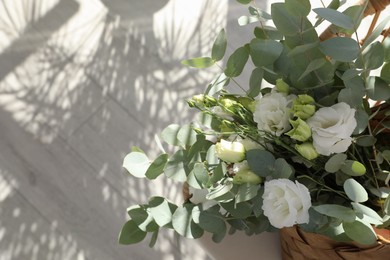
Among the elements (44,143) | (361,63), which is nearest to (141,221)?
(361,63)

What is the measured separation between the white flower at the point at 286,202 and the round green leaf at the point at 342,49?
15cm

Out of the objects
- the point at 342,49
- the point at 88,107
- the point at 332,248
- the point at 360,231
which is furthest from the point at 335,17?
the point at 88,107

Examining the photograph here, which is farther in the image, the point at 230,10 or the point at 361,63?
the point at 230,10

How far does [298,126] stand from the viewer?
709mm

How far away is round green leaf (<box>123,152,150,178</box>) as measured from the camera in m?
0.85

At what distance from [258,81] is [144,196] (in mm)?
733

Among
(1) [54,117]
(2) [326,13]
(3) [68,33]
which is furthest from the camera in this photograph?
(3) [68,33]

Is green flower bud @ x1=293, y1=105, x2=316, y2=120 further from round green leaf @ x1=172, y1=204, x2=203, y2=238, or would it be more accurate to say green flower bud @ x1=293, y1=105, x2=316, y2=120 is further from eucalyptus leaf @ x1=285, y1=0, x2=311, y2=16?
round green leaf @ x1=172, y1=204, x2=203, y2=238

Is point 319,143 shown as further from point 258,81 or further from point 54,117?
point 54,117

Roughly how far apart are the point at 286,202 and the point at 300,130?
87 millimetres

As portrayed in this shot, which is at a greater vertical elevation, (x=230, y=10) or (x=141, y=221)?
(x=141, y=221)

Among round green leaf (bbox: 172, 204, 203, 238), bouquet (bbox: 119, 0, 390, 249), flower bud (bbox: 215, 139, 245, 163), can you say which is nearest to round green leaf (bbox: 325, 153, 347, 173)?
bouquet (bbox: 119, 0, 390, 249)

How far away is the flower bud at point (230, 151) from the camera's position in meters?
0.75

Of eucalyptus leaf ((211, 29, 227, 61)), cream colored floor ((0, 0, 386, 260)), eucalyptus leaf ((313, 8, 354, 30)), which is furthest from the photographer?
cream colored floor ((0, 0, 386, 260))
